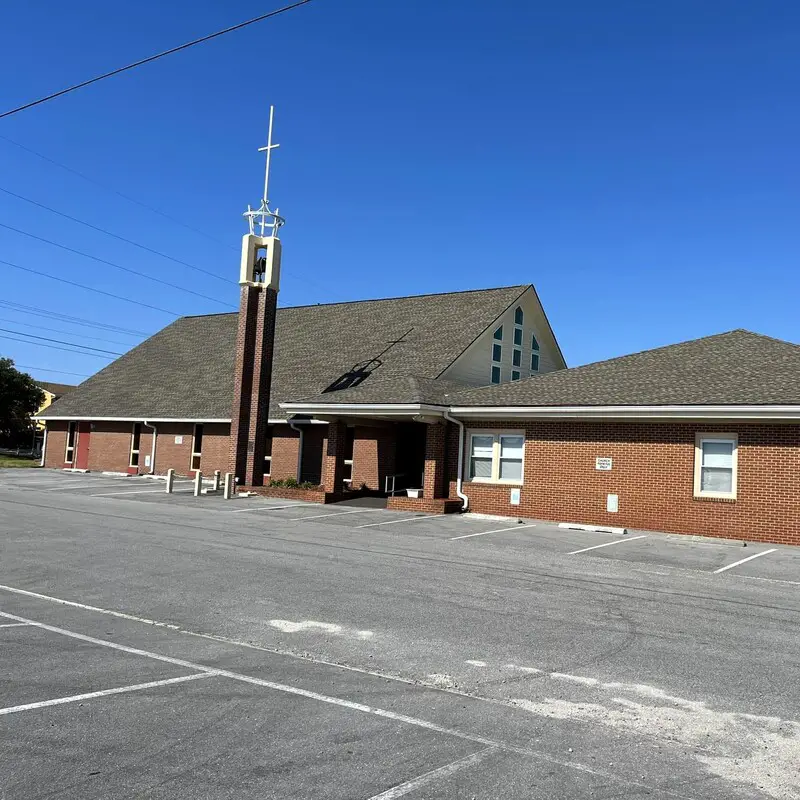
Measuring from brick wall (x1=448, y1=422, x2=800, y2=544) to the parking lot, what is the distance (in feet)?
15.1

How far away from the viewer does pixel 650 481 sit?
20.4 meters

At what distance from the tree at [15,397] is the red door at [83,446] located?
104ft

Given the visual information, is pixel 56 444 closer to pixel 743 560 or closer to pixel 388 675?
pixel 743 560

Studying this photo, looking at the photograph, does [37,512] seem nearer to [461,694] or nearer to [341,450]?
[341,450]

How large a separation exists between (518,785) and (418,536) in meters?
13.4

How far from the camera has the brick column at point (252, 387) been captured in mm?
28406

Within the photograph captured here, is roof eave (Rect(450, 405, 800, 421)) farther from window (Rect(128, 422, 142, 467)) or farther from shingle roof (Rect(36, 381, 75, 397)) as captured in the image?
shingle roof (Rect(36, 381, 75, 397))

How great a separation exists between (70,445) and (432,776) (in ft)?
131

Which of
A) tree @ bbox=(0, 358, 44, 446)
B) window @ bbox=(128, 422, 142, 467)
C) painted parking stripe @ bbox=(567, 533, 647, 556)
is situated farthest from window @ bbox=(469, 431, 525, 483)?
tree @ bbox=(0, 358, 44, 446)

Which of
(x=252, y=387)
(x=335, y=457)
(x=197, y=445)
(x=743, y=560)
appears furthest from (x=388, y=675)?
(x=197, y=445)

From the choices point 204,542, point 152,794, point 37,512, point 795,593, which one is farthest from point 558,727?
point 37,512

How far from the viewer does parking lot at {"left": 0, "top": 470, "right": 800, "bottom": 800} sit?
15.5 feet

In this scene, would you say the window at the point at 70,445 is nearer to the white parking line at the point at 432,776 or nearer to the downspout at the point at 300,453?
the downspout at the point at 300,453

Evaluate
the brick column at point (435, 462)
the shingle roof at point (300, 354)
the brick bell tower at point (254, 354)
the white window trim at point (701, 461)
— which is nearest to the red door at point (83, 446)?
the shingle roof at point (300, 354)
